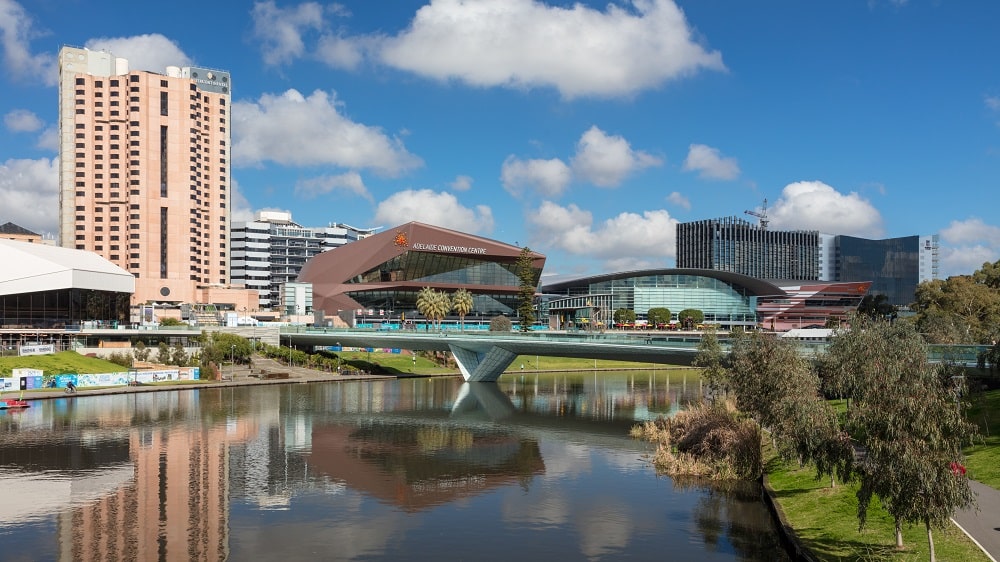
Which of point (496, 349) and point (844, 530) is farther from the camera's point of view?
point (496, 349)

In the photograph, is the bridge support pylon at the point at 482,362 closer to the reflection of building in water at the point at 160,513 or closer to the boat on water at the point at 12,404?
the boat on water at the point at 12,404

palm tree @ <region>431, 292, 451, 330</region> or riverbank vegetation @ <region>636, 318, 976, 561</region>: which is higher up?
palm tree @ <region>431, 292, 451, 330</region>

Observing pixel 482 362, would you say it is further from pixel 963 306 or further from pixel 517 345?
pixel 963 306

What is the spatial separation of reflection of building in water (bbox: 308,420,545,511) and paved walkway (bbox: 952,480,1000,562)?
24.8m

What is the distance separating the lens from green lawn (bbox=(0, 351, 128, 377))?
100 meters

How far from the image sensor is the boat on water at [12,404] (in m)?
80.3

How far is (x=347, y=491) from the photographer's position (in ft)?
151

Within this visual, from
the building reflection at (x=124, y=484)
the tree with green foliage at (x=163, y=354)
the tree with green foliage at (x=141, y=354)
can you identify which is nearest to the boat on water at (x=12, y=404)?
the building reflection at (x=124, y=484)

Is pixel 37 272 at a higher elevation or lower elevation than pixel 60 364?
higher

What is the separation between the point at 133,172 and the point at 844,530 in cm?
19381

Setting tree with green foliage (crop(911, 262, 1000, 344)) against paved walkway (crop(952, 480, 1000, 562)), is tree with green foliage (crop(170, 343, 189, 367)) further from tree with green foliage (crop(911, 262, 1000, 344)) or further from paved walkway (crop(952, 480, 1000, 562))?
paved walkway (crop(952, 480, 1000, 562))

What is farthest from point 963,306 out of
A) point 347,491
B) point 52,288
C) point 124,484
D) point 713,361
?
point 52,288

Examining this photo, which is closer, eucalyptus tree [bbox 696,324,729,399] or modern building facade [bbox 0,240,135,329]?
eucalyptus tree [bbox 696,324,729,399]

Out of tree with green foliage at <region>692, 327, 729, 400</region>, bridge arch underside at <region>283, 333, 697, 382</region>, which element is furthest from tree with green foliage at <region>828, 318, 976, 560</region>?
bridge arch underside at <region>283, 333, 697, 382</region>
